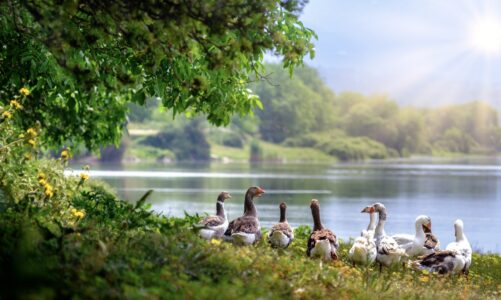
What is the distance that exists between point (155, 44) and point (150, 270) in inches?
123

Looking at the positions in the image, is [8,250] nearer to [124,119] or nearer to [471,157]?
[124,119]

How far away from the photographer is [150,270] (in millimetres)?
7859

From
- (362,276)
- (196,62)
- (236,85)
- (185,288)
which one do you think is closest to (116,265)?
(185,288)

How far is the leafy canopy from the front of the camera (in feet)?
29.6

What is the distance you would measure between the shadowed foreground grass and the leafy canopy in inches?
79.9

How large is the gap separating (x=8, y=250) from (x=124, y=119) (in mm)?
16394

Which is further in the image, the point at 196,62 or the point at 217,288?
the point at 196,62

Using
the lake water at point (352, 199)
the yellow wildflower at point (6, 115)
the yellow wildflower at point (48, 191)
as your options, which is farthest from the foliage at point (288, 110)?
the yellow wildflower at point (48, 191)

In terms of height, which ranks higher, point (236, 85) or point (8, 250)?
point (236, 85)

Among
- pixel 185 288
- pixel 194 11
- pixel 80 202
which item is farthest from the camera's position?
pixel 80 202

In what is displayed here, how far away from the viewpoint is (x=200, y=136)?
422 feet

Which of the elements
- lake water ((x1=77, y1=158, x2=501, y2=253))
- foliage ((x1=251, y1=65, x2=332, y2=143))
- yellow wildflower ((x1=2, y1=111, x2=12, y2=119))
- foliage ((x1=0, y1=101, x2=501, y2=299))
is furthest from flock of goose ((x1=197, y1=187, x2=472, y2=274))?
foliage ((x1=251, y1=65, x2=332, y2=143))

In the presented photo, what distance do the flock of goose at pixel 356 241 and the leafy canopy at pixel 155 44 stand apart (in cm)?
238

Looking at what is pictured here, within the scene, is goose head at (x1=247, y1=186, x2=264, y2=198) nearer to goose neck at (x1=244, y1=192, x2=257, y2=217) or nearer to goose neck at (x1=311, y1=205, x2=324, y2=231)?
goose neck at (x1=244, y1=192, x2=257, y2=217)
